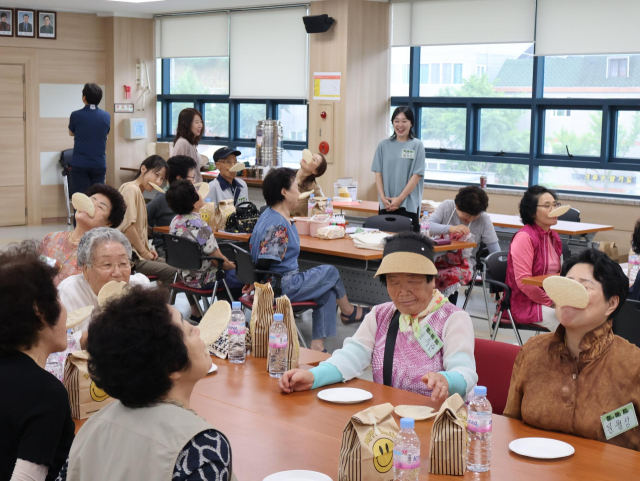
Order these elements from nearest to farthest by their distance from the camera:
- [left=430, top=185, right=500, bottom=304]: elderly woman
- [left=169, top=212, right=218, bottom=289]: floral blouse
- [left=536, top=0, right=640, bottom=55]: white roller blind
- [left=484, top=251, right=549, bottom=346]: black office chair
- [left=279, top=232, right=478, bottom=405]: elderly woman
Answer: [left=279, top=232, right=478, bottom=405]: elderly woman, [left=484, top=251, right=549, bottom=346]: black office chair, [left=169, top=212, right=218, bottom=289]: floral blouse, [left=430, top=185, right=500, bottom=304]: elderly woman, [left=536, top=0, right=640, bottom=55]: white roller blind

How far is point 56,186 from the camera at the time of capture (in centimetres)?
1233

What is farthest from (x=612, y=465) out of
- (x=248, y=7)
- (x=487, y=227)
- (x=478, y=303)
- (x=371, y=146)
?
(x=248, y=7)

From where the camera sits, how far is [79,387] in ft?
8.49

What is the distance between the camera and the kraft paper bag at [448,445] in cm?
215

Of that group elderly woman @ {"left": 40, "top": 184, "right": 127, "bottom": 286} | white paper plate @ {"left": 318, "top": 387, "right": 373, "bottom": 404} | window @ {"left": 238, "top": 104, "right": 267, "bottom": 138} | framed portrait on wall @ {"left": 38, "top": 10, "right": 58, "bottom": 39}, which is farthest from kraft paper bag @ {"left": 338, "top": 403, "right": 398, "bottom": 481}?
framed portrait on wall @ {"left": 38, "top": 10, "right": 58, "bottom": 39}

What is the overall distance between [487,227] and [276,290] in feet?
6.61

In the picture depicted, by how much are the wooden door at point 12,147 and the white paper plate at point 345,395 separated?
10.3 metres

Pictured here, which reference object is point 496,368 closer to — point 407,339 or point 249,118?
point 407,339

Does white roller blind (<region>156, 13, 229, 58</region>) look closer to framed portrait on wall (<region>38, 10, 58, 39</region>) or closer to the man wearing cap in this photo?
framed portrait on wall (<region>38, 10, 58, 39</region>)

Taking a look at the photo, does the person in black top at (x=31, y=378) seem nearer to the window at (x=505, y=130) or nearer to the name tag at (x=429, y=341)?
the name tag at (x=429, y=341)

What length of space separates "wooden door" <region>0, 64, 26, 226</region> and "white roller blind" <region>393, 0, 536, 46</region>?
588cm

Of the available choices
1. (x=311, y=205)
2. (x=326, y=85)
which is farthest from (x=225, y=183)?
(x=326, y=85)

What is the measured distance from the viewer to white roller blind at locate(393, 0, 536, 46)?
29.3ft

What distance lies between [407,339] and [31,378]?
148 centimetres
